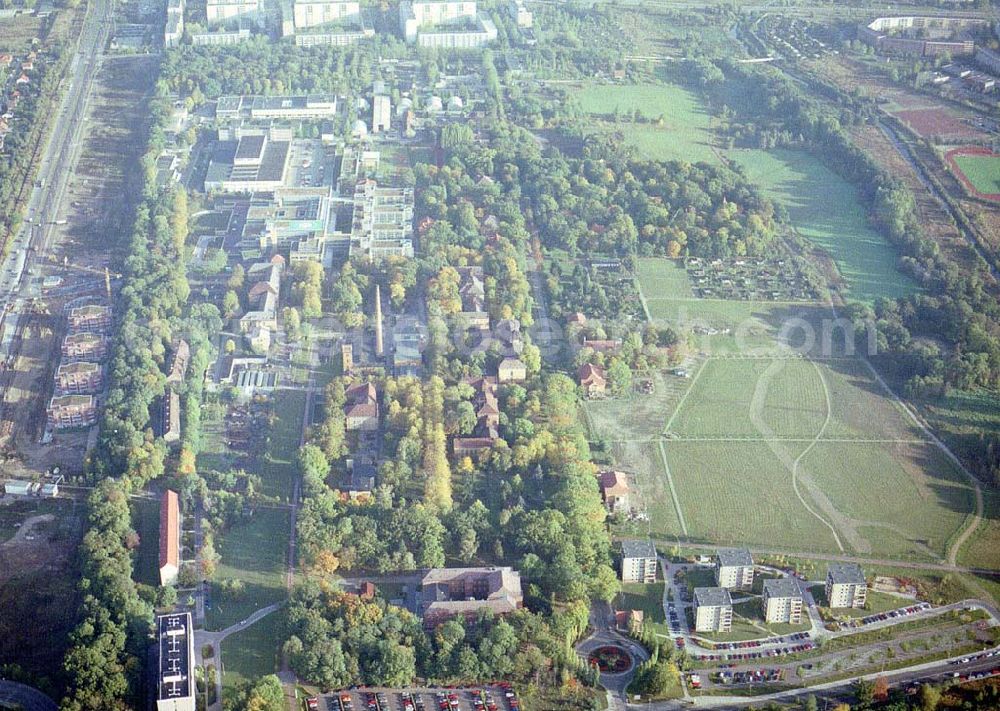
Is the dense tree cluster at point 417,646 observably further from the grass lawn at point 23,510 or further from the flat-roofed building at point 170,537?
the grass lawn at point 23,510

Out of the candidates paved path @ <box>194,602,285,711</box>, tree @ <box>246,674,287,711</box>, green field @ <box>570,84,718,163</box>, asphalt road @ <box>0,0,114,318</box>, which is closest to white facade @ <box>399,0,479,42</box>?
green field @ <box>570,84,718,163</box>

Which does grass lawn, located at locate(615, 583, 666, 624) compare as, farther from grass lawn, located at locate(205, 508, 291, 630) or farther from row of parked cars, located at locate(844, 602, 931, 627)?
grass lawn, located at locate(205, 508, 291, 630)

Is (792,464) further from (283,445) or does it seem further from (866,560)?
(283,445)

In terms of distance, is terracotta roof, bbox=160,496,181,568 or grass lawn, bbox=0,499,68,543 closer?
terracotta roof, bbox=160,496,181,568

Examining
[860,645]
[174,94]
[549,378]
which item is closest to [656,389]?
[549,378]

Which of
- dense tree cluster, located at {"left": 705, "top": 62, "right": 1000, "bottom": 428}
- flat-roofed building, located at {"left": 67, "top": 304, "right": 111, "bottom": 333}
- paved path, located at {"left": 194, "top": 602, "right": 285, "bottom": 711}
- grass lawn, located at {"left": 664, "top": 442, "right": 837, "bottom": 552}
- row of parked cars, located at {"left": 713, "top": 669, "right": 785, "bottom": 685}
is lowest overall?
paved path, located at {"left": 194, "top": 602, "right": 285, "bottom": 711}
